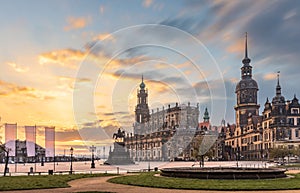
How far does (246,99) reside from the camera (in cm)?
17738

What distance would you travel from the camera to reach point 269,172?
125 feet

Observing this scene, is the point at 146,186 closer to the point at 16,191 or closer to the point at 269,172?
the point at 16,191

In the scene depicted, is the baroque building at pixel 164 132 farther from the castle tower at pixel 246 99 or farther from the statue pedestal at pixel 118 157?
the statue pedestal at pixel 118 157

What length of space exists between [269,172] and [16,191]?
74.4 feet

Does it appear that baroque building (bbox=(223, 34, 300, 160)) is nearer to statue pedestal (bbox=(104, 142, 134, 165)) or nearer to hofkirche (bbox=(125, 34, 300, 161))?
hofkirche (bbox=(125, 34, 300, 161))

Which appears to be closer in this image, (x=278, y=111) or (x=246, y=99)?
(x=278, y=111)

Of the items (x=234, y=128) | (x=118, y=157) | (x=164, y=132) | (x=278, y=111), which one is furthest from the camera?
(x=234, y=128)

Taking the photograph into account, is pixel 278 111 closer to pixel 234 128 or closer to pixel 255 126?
pixel 255 126

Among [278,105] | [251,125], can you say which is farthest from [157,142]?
[278,105]

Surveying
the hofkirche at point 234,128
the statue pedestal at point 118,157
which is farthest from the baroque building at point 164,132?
the statue pedestal at point 118,157

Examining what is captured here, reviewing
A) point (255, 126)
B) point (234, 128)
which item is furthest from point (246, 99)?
point (255, 126)

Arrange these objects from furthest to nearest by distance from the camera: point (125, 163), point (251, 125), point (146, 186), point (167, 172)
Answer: point (251, 125) → point (125, 163) → point (167, 172) → point (146, 186)

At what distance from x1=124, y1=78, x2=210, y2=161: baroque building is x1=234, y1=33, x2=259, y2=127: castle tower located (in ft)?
53.2

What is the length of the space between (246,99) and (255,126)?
74.2 feet
